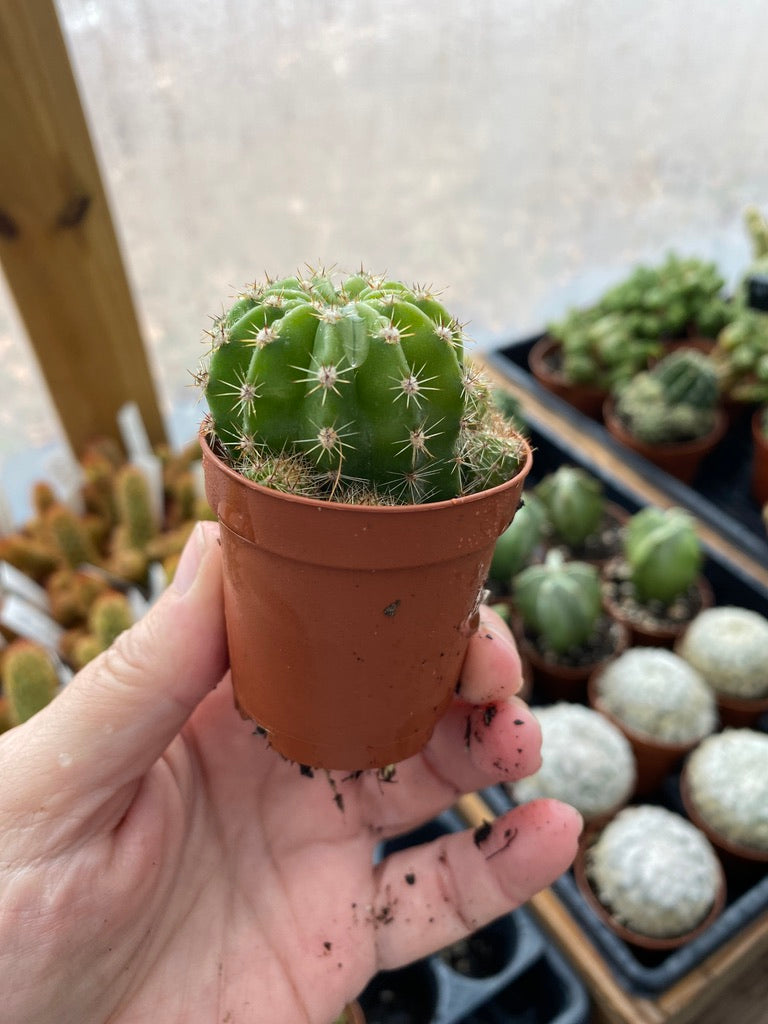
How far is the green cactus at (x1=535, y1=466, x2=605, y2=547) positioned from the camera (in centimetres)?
206

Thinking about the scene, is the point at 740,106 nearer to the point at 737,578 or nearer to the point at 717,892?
the point at 737,578

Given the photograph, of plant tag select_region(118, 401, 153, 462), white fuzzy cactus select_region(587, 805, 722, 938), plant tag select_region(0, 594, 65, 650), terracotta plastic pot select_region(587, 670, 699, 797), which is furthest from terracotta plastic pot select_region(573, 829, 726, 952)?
plant tag select_region(118, 401, 153, 462)

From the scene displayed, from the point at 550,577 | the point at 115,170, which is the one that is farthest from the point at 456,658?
the point at 115,170

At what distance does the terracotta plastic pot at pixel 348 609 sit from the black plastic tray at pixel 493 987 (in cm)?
68

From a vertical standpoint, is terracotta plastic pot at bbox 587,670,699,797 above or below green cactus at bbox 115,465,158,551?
below

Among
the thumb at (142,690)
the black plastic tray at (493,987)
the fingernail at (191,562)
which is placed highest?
the fingernail at (191,562)

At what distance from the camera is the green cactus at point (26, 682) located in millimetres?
1470

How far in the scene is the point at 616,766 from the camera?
5.03 feet

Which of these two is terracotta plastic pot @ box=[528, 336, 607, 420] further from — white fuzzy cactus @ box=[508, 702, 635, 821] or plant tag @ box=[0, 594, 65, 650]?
plant tag @ box=[0, 594, 65, 650]

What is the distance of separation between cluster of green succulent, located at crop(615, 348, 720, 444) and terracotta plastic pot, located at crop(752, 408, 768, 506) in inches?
5.4

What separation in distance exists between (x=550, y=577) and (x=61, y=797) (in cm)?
126

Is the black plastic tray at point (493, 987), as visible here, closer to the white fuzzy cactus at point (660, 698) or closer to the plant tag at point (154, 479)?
the white fuzzy cactus at point (660, 698)

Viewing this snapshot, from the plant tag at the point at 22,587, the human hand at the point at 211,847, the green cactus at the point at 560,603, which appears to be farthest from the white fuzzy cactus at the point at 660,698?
the plant tag at the point at 22,587

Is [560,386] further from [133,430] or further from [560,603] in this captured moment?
[133,430]
